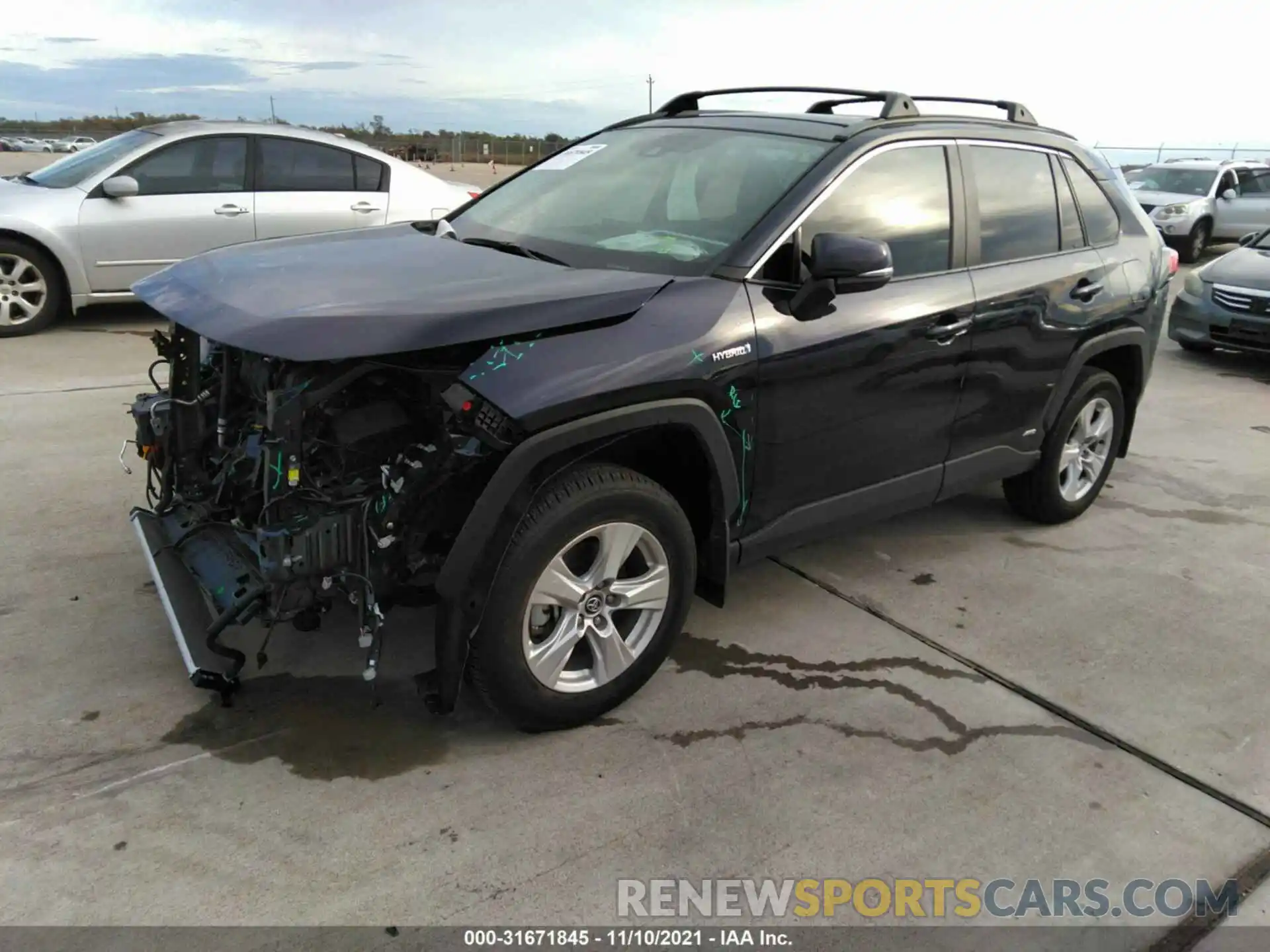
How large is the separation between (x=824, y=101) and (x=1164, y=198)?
1444 cm

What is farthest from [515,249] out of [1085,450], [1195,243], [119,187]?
[1195,243]

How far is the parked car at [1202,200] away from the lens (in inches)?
610

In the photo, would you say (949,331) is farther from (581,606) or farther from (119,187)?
(119,187)

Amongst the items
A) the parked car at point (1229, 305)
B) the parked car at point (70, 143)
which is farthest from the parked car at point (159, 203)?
the parked car at point (70, 143)

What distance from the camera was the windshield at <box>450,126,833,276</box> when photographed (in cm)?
335

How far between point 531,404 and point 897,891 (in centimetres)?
161

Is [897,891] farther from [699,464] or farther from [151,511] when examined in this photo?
[151,511]

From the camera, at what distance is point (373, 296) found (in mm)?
2738

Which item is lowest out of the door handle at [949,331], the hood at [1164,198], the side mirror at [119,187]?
the door handle at [949,331]

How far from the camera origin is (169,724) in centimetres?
294

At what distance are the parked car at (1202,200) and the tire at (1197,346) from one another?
6459mm

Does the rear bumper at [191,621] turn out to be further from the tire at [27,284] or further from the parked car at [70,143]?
the parked car at [70,143]

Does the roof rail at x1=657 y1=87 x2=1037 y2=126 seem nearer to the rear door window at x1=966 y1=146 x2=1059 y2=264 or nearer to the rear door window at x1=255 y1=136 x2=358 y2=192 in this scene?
the rear door window at x1=966 y1=146 x2=1059 y2=264

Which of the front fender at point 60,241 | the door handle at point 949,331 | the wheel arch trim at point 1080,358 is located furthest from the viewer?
the front fender at point 60,241
